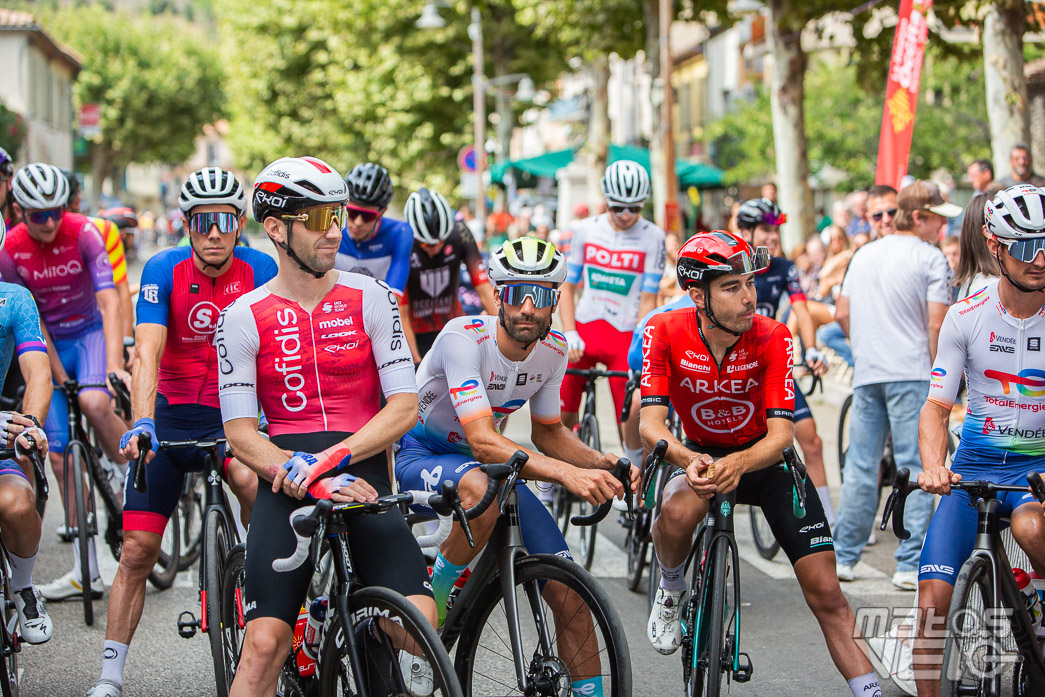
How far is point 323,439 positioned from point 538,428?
1.04m

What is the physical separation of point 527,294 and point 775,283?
3.57 meters

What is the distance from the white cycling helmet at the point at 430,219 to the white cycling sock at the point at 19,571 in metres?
3.57

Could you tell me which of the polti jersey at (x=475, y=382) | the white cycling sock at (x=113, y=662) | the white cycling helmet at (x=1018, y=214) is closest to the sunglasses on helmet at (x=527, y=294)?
the polti jersey at (x=475, y=382)

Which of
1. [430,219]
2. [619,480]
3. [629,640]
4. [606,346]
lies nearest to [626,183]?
[606,346]

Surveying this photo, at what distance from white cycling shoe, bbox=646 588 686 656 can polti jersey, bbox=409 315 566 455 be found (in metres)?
0.92

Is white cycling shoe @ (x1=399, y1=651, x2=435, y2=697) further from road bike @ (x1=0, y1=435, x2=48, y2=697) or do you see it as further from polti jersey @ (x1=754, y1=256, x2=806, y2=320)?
polti jersey @ (x1=754, y1=256, x2=806, y2=320)

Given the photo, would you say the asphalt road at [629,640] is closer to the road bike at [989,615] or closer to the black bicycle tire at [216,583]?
the black bicycle tire at [216,583]

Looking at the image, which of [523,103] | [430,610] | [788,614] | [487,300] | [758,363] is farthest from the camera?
[523,103]

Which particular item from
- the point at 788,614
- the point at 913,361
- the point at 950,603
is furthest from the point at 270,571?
the point at 913,361

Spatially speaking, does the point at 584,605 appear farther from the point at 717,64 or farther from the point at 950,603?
the point at 717,64

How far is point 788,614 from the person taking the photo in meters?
6.75

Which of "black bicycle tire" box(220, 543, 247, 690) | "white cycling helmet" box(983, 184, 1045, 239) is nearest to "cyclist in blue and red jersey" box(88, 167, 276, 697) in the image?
"black bicycle tire" box(220, 543, 247, 690)

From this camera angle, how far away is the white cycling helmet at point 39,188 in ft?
22.4

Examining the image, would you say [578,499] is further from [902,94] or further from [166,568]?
[902,94]
